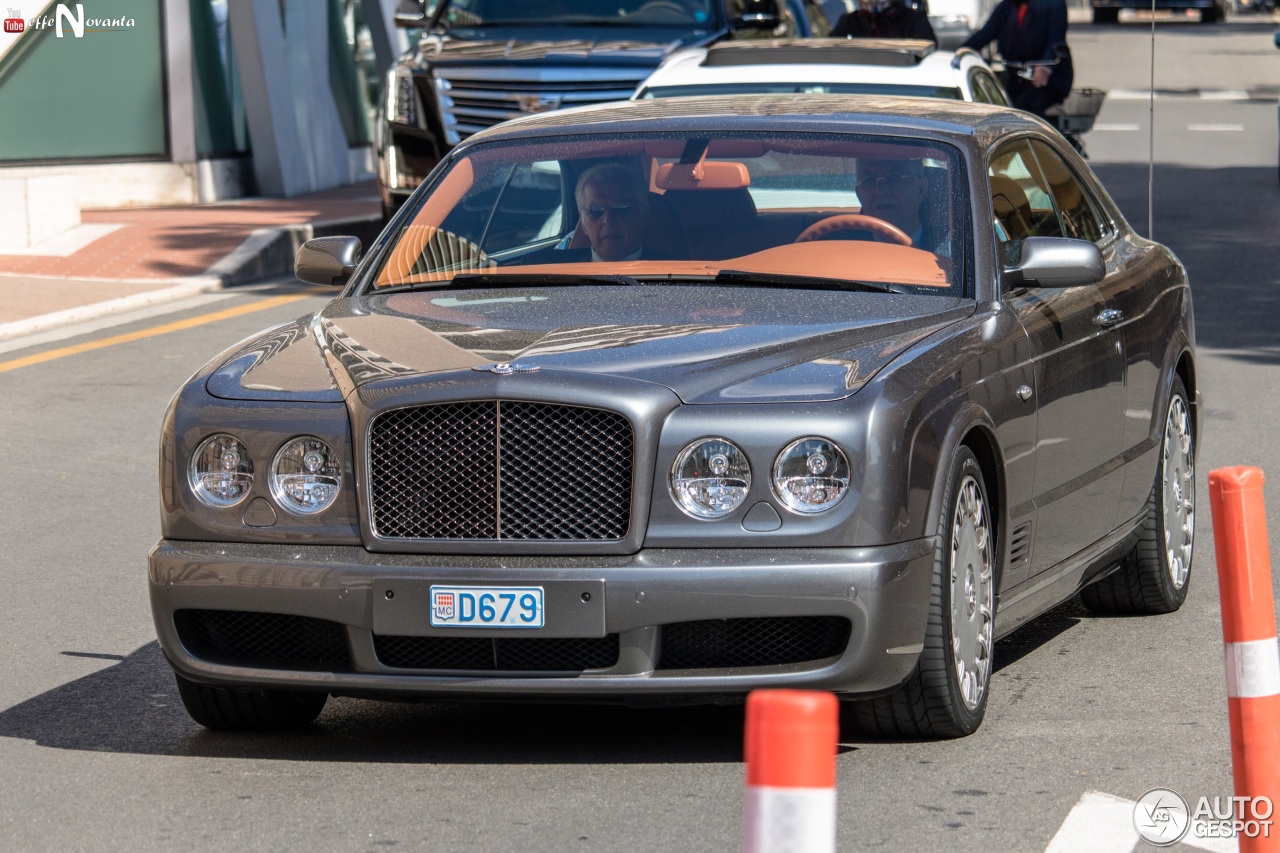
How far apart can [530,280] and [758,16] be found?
419 inches

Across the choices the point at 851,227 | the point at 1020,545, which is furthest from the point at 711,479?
the point at 851,227

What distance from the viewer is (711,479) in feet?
16.7

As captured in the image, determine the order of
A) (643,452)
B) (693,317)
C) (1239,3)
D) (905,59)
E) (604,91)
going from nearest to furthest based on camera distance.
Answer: (643,452) < (693,317) < (905,59) < (604,91) < (1239,3)

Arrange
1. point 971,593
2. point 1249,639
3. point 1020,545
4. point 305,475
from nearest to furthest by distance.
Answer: point 1249,639, point 305,475, point 971,593, point 1020,545

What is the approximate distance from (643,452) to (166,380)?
24.1 ft

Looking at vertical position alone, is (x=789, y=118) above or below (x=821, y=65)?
above

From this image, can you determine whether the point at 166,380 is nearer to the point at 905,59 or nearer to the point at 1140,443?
the point at 905,59

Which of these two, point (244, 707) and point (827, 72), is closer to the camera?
point (244, 707)

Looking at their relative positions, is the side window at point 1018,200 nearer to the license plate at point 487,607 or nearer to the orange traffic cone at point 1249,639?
the license plate at point 487,607

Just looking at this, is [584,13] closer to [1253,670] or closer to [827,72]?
[827,72]

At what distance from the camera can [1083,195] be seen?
7406 millimetres

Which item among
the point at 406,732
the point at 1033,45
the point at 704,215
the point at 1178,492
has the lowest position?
the point at 406,732

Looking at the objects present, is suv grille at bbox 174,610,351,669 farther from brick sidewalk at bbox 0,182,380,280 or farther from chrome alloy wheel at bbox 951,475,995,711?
brick sidewalk at bbox 0,182,380,280

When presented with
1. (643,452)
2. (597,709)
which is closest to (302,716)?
(597,709)
